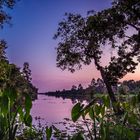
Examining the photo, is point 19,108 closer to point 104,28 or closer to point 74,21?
point 104,28

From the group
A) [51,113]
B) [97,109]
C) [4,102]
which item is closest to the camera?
[4,102]

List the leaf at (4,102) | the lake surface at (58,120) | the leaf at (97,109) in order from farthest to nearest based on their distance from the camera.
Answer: the lake surface at (58,120) → the leaf at (97,109) → the leaf at (4,102)

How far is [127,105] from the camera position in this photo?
4859mm

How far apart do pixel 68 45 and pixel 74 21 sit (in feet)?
8.92

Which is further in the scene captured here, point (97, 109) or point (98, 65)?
point (98, 65)

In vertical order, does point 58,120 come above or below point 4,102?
below

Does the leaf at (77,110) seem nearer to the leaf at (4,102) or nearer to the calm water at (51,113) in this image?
the leaf at (4,102)

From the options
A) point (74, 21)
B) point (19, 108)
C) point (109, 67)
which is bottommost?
point (19, 108)

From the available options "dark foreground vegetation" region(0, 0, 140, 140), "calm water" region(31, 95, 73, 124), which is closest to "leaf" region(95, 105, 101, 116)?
"dark foreground vegetation" region(0, 0, 140, 140)

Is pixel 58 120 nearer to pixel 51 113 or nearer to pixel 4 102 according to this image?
pixel 51 113

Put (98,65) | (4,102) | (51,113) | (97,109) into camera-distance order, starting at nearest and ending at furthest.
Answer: (4,102) < (97,109) < (98,65) < (51,113)

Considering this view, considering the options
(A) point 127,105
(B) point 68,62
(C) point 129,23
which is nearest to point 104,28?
(C) point 129,23

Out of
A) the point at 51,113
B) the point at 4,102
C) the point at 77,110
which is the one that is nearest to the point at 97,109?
the point at 77,110

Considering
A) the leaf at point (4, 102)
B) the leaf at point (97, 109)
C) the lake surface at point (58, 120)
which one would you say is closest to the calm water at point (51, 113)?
the lake surface at point (58, 120)
